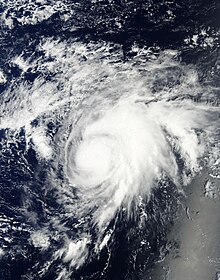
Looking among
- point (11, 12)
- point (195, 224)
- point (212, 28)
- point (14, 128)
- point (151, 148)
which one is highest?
point (11, 12)

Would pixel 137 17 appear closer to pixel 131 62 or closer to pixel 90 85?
pixel 131 62

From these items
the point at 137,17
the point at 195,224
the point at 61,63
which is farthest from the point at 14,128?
the point at 195,224

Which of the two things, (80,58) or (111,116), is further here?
(80,58)

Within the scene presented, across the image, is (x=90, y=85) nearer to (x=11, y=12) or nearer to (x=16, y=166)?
(x=16, y=166)

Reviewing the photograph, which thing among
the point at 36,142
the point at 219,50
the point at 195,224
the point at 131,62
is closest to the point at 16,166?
the point at 36,142

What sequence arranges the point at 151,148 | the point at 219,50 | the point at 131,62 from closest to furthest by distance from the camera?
the point at 151,148, the point at 219,50, the point at 131,62

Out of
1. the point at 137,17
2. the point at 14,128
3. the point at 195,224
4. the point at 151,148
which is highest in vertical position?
the point at 137,17

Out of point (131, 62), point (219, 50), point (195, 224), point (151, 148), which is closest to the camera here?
point (195, 224)

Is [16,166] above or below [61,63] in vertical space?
below

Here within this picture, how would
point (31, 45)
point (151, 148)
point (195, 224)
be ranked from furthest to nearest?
point (31, 45) → point (151, 148) → point (195, 224)
